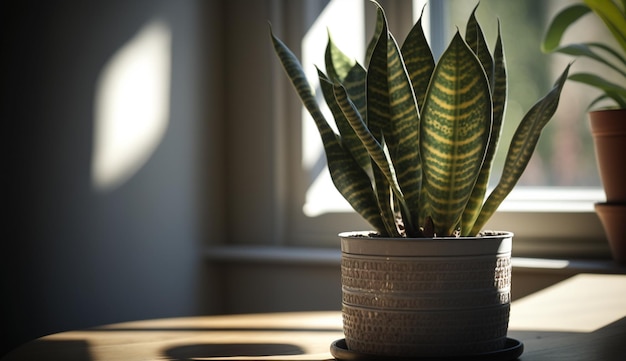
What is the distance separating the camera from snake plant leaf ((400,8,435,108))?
794 millimetres

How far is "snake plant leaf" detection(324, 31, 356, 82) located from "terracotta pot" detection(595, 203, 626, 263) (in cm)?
100

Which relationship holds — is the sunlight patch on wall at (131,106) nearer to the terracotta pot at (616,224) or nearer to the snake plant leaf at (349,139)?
the terracotta pot at (616,224)

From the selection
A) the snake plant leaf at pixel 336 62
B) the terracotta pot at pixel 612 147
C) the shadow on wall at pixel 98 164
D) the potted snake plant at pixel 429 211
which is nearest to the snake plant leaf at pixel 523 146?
the potted snake plant at pixel 429 211

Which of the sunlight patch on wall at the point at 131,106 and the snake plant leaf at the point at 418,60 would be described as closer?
the snake plant leaf at the point at 418,60

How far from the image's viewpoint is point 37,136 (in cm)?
172

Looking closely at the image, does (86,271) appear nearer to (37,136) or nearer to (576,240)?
(37,136)

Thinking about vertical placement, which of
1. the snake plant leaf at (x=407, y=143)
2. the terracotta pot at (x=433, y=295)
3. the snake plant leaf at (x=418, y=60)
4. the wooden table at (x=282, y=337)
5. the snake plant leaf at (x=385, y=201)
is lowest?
the wooden table at (x=282, y=337)

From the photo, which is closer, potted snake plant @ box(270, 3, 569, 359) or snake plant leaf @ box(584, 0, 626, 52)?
potted snake plant @ box(270, 3, 569, 359)

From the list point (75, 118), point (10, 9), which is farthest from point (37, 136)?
point (10, 9)

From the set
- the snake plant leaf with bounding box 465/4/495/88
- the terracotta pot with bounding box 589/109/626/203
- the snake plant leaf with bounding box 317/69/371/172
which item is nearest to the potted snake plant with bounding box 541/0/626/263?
the terracotta pot with bounding box 589/109/626/203

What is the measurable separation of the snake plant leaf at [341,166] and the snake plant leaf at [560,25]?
3.69 ft

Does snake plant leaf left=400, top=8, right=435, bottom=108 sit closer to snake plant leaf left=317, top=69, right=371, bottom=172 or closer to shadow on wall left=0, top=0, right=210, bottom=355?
snake plant leaf left=317, top=69, right=371, bottom=172

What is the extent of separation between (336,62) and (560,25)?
41.5 inches

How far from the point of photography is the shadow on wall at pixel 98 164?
168cm
